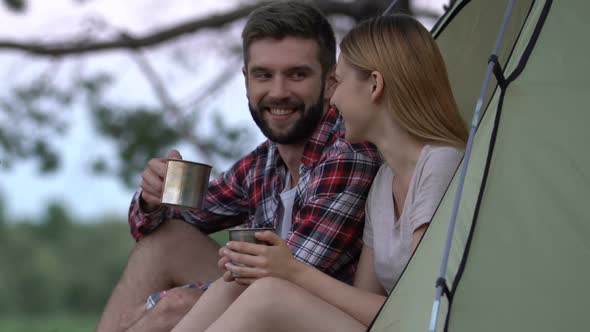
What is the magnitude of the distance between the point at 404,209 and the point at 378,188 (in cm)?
18

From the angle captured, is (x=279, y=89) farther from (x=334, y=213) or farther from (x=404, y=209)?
(x=404, y=209)

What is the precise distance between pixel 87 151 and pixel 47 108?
0.33 metres

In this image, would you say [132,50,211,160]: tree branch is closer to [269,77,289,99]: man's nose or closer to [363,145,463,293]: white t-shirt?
[269,77,289,99]: man's nose

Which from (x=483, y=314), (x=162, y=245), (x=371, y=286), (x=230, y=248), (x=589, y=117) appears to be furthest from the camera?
(x=162, y=245)

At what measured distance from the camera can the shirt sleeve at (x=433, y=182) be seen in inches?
78.4

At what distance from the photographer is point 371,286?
2.20 metres

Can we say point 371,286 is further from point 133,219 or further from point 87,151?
point 87,151

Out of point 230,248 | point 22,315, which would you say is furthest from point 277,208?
point 22,315

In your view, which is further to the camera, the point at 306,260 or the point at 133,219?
the point at 133,219

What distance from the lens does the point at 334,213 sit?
2266mm

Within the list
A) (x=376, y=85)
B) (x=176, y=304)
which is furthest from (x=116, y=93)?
(x=376, y=85)

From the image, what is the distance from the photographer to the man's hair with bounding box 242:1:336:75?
2557 mm

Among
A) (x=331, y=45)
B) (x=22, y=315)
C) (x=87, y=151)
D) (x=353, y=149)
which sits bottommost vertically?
(x=22, y=315)

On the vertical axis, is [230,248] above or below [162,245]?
above
